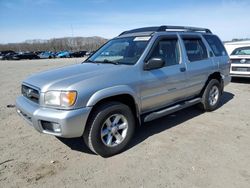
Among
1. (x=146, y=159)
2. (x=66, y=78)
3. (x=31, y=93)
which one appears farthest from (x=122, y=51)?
(x=146, y=159)

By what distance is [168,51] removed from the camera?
4625 millimetres

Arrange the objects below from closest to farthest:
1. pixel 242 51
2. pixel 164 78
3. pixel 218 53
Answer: pixel 164 78 → pixel 218 53 → pixel 242 51

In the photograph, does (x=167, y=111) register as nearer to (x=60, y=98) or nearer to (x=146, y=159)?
(x=146, y=159)

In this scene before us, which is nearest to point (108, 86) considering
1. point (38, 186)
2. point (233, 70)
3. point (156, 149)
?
point (156, 149)

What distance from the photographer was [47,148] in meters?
4.04

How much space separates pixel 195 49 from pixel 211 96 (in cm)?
137

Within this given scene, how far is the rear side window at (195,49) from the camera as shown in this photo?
5.09 m

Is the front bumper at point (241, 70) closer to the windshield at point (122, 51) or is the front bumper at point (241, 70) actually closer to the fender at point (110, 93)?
the windshield at point (122, 51)

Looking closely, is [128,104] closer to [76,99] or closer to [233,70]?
[76,99]

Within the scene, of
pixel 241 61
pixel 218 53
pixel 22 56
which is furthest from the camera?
pixel 22 56

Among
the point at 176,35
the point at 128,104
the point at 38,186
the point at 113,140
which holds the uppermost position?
the point at 176,35

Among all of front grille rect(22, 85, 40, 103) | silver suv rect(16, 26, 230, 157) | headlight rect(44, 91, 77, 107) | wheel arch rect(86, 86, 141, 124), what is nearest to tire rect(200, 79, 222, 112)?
silver suv rect(16, 26, 230, 157)

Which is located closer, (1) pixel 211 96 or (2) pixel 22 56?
(1) pixel 211 96

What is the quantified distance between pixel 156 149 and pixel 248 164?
4.52 ft
